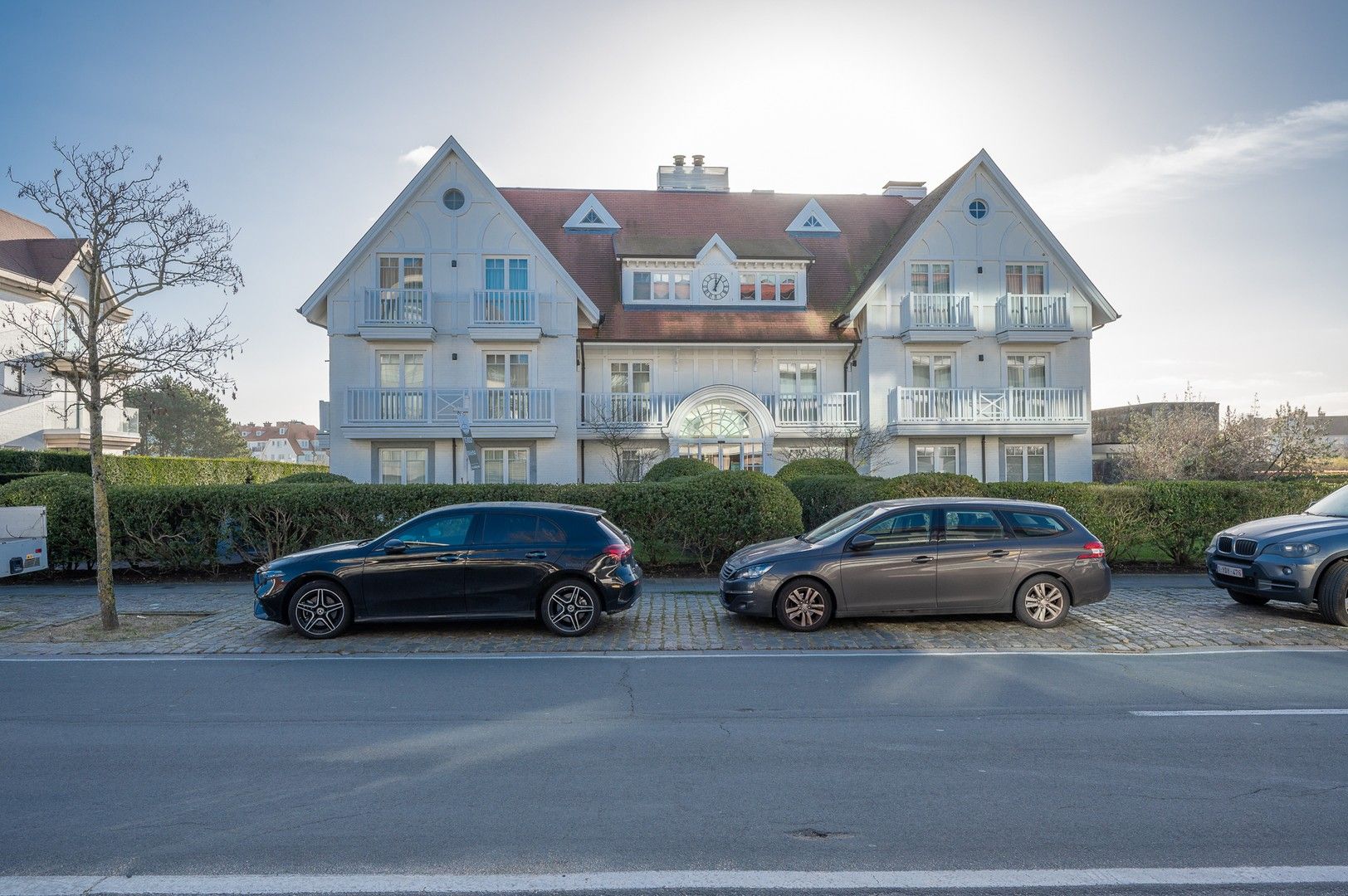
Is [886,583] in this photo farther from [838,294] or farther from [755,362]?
[838,294]

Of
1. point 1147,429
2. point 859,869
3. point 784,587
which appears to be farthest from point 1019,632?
point 1147,429

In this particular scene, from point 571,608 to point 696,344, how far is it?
687 inches

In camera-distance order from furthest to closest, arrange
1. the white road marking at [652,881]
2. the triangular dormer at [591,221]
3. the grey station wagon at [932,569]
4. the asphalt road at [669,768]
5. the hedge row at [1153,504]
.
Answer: the triangular dormer at [591,221] < the hedge row at [1153,504] < the grey station wagon at [932,569] < the asphalt road at [669,768] < the white road marking at [652,881]

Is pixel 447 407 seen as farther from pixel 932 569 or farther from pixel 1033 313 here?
pixel 1033 313

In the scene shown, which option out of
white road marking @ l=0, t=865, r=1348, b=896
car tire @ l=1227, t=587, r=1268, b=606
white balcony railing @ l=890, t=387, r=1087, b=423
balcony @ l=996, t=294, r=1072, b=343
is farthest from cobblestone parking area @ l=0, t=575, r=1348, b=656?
balcony @ l=996, t=294, r=1072, b=343

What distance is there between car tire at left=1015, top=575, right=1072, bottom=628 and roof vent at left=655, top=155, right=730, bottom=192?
2690 centimetres

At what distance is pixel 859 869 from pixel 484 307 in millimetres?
22587

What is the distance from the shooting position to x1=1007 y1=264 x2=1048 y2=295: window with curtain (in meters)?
27.0

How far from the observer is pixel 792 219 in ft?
101

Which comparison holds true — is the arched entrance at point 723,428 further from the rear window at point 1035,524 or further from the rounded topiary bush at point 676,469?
the rear window at point 1035,524

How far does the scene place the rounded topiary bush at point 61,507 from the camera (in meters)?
14.6

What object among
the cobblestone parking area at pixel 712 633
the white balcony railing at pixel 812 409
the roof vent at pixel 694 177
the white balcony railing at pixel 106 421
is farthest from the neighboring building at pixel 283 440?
the cobblestone parking area at pixel 712 633

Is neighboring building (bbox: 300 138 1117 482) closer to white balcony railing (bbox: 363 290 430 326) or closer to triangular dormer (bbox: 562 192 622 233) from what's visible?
white balcony railing (bbox: 363 290 430 326)

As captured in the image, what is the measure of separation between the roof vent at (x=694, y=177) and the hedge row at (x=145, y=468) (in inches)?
688
